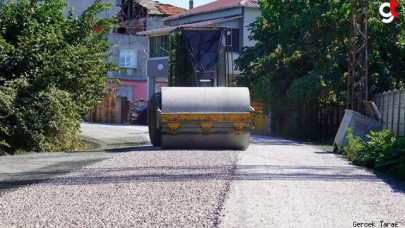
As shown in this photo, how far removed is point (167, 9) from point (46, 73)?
53.6 meters

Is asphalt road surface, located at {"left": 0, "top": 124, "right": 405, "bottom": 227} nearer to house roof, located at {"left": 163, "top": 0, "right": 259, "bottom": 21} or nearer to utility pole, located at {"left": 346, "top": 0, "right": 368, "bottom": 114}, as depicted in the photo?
utility pole, located at {"left": 346, "top": 0, "right": 368, "bottom": 114}

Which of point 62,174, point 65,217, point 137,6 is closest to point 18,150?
point 62,174

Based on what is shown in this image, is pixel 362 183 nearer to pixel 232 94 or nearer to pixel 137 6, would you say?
pixel 232 94

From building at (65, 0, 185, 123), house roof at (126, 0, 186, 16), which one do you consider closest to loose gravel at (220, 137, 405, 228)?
building at (65, 0, 185, 123)

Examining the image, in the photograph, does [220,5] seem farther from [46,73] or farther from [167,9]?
[46,73]

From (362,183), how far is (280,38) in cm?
2315

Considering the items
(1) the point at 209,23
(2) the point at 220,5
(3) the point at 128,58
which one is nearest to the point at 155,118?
(1) the point at 209,23

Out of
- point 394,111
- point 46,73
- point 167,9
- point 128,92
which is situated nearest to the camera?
point 46,73

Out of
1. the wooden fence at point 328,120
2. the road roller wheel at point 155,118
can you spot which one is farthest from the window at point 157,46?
the road roller wheel at point 155,118

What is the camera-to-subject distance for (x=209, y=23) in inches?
2147

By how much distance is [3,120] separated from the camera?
2253cm
